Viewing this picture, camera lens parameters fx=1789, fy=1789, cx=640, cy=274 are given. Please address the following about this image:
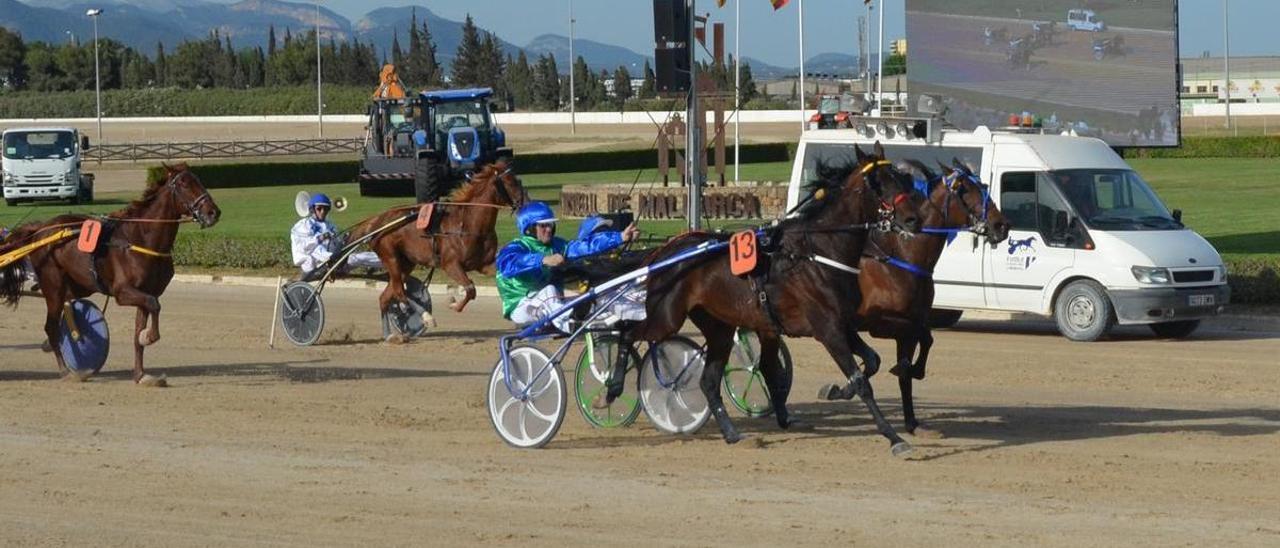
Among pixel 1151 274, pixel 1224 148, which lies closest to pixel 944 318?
pixel 1151 274

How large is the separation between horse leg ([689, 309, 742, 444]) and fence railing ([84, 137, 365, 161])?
5887 centimetres

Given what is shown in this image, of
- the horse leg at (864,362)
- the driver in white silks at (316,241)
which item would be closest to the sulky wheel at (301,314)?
the driver in white silks at (316,241)

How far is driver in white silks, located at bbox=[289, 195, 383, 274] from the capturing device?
1659 centimetres

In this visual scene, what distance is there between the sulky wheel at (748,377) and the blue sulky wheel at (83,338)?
→ 17.0ft

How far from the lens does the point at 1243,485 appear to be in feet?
29.9

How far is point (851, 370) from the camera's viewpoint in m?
9.90

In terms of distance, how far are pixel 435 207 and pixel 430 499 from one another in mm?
7806

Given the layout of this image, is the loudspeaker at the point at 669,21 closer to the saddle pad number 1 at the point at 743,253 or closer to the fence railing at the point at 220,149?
the saddle pad number 1 at the point at 743,253

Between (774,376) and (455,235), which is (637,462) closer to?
(774,376)

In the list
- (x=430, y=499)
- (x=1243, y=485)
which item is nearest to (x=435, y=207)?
(x=430, y=499)

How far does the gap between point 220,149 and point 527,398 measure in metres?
61.2

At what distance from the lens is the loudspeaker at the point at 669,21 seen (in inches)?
679

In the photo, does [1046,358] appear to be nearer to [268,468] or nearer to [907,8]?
[268,468]

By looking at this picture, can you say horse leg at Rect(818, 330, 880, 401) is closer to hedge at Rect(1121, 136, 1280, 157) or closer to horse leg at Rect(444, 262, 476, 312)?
horse leg at Rect(444, 262, 476, 312)
